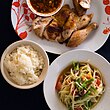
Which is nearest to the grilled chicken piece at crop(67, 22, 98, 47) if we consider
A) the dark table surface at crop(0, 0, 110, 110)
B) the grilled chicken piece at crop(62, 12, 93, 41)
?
the grilled chicken piece at crop(62, 12, 93, 41)

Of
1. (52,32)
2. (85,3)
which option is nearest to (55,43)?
(52,32)

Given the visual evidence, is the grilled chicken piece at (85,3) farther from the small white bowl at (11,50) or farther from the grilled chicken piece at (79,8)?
the small white bowl at (11,50)

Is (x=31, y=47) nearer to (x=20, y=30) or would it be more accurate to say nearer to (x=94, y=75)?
(x=20, y=30)

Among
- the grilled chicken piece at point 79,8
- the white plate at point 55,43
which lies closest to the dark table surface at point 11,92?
the white plate at point 55,43

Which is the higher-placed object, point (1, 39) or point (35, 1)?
point (35, 1)

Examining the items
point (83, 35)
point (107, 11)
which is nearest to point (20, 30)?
point (83, 35)

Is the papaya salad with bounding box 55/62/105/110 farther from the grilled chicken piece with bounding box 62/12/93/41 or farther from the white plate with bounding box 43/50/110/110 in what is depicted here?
the grilled chicken piece with bounding box 62/12/93/41
